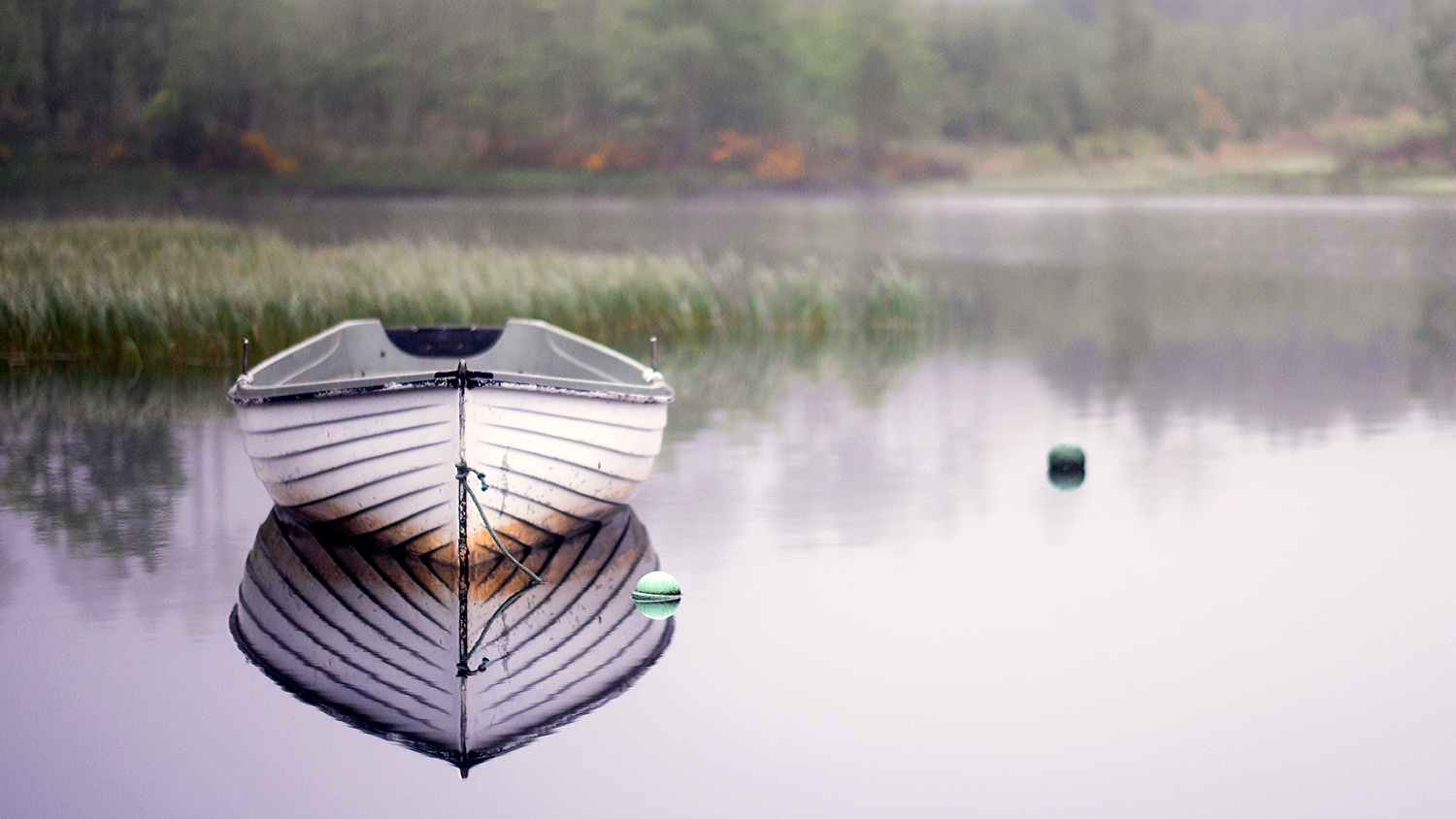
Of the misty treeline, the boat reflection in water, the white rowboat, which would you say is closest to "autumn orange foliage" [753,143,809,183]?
the misty treeline

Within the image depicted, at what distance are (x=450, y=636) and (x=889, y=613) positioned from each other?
2.37 m

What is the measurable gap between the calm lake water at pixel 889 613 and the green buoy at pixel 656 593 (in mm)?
224

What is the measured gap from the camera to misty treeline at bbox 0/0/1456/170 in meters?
93.8

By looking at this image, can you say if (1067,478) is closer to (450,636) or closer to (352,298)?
(450,636)

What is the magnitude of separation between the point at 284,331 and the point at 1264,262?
111ft

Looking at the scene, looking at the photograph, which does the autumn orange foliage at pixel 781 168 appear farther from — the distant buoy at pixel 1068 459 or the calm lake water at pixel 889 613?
the distant buoy at pixel 1068 459

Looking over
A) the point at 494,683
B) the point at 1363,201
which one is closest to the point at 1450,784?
the point at 494,683

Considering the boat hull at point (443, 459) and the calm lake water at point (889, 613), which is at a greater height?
the boat hull at point (443, 459)

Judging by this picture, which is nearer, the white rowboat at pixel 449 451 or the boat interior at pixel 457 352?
the white rowboat at pixel 449 451

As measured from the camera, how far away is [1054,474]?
13.8 meters

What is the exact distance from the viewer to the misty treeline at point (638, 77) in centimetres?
9375

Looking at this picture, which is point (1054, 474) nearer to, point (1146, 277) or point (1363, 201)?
point (1146, 277)

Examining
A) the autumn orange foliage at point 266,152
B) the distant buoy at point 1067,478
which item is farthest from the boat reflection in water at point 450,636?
the autumn orange foliage at point 266,152

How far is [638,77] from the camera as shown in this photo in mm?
110688
